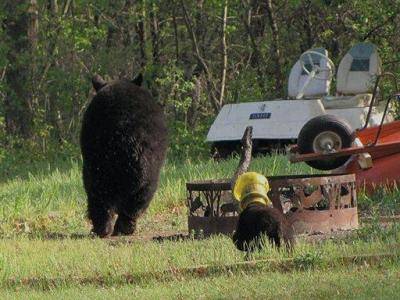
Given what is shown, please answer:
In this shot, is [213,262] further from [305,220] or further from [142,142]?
[142,142]

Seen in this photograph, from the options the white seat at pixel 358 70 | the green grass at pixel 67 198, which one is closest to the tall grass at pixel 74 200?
the green grass at pixel 67 198

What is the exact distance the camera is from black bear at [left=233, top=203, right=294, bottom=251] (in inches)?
360

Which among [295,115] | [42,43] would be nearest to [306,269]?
[295,115]

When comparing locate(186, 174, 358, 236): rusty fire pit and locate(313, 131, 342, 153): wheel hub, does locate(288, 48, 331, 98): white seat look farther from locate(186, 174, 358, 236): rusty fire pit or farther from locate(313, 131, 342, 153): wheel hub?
locate(186, 174, 358, 236): rusty fire pit

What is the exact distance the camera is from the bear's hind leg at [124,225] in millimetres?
12477

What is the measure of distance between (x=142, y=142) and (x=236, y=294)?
4.56 metres

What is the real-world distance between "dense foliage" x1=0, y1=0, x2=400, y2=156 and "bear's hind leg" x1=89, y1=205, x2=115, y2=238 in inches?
576

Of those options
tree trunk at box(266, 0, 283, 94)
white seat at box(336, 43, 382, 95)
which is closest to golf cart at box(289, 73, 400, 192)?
white seat at box(336, 43, 382, 95)

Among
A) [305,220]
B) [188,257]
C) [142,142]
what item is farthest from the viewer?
[142,142]

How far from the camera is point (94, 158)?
12.4 m

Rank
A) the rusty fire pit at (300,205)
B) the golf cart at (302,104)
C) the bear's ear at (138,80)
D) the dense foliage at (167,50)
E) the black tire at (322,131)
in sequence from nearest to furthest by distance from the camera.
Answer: the rusty fire pit at (300,205), the bear's ear at (138,80), the black tire at (322,131), the golf cart at (302,104), the dense foliage at (167,50)

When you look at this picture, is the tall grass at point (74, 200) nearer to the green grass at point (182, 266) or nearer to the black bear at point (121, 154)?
the green grass at point (182, 266)

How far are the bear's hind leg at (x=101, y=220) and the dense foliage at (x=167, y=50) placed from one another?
14.6 meters

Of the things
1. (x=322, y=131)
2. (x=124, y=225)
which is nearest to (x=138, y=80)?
(x=124, y=225)
